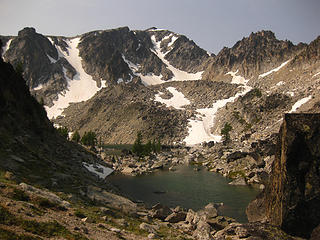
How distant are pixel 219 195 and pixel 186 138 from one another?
114584 mm

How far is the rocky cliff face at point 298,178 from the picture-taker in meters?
20.6

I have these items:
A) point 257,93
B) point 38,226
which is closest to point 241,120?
point 257,93

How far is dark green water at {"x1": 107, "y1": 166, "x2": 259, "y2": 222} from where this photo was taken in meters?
44.2

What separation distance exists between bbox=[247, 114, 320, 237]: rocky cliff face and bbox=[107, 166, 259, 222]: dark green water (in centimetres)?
1657

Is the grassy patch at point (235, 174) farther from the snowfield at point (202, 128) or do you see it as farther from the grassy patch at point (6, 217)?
the snowfield at point (202, 128)

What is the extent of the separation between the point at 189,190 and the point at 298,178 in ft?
116

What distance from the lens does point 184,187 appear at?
57.5 m

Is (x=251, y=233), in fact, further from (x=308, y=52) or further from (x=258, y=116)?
(x=308, y=52)

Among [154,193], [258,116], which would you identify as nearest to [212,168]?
[154,193]

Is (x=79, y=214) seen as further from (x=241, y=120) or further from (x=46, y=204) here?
(x=241, y=120)

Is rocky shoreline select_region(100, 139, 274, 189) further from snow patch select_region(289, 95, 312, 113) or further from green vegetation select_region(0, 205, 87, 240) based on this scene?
snow patch select_region(289, 95, 312, 113)

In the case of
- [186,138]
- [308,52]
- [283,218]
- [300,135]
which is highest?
[308,52]

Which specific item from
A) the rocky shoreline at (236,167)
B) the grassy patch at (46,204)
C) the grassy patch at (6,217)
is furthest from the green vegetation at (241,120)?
the grassy patch at (6,217)

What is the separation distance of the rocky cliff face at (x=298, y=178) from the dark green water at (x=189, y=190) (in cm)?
1657
